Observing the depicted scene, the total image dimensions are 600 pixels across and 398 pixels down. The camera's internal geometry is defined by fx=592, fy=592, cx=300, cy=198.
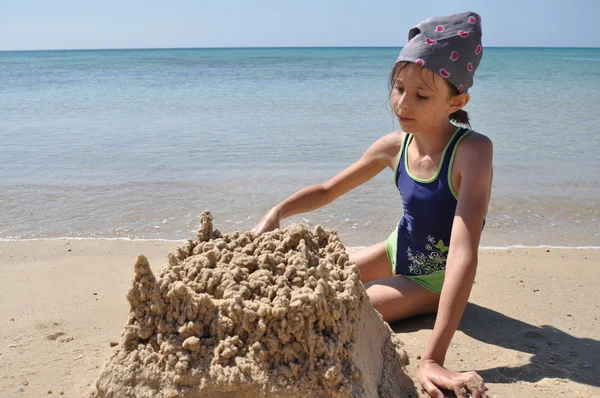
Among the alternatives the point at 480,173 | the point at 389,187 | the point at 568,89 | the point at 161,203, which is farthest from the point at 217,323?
the point at 568,89

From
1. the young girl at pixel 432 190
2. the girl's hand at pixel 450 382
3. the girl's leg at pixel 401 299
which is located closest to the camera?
the girl's hand at pixel 450 382

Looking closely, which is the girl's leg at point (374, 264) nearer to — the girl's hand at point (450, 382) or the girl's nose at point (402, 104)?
the girl's nose at point (402, 104)

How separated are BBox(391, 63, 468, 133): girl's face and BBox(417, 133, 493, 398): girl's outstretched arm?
20 cm

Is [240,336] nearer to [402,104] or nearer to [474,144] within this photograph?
[402,104]

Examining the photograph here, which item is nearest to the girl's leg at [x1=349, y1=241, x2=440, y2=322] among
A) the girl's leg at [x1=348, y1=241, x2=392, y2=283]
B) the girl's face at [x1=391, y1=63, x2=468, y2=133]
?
the girl's leg at [x1=348, y1=241, x2=392, y2=283]

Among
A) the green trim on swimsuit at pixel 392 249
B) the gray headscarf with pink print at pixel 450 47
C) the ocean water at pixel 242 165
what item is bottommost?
the ocean water at pixel 242 165

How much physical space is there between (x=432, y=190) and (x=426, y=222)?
16 centimetres

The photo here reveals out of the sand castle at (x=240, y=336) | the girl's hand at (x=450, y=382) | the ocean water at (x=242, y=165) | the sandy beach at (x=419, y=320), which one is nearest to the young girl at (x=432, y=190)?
the girl's hand at (x=450, y=382)

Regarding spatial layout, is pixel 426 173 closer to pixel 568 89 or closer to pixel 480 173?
pixel 480 173

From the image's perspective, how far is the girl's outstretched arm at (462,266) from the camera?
1.78 metres

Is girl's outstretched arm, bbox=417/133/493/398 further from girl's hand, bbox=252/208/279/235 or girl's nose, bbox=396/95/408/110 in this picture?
girl's hand, bbox=252/208/279/235

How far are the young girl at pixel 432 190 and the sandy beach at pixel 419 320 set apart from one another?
15 centimetres

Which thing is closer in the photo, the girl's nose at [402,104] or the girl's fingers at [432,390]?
the girl's fingers at [432,390]

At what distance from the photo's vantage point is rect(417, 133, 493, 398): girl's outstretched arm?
1782 mm
